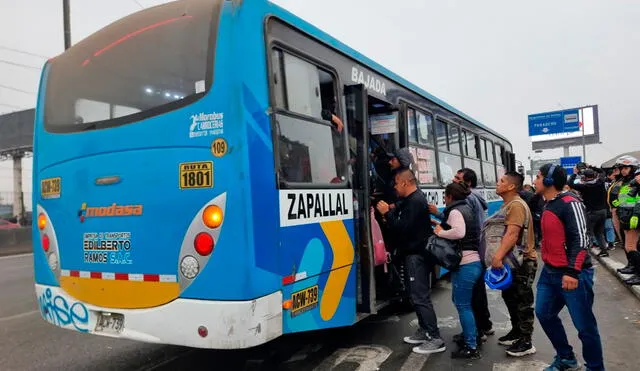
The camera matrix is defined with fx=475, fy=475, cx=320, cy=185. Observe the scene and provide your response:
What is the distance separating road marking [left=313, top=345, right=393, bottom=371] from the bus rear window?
2776 millimetres

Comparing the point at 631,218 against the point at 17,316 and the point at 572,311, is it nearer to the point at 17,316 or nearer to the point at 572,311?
the point at 572,311

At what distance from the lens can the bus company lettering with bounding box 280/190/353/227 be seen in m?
3.59

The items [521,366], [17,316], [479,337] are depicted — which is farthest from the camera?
[17,316]

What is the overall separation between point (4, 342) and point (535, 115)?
1818 inches

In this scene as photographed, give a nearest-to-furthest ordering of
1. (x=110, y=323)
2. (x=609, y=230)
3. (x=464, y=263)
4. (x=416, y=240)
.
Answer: (x=110, y=323) → (x=464, y=263) → (x=416, y=240) → (x=609, y=230)

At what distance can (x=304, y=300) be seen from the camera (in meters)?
3.77

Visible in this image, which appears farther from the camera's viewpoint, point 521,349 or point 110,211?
point 521,349

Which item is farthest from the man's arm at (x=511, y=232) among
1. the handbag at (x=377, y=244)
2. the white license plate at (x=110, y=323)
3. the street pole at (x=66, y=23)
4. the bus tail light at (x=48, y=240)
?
the street pole at (x=66, y=23)

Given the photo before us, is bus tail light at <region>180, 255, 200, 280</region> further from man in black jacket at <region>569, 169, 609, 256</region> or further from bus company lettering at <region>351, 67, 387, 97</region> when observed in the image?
man in black jacket at <region>569, 169, 609, 256</region>

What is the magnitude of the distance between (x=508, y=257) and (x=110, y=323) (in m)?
3.63

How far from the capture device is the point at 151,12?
13.0 feet

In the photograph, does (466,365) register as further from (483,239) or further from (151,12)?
(151,12)

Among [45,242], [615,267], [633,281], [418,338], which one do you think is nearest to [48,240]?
[45,242]

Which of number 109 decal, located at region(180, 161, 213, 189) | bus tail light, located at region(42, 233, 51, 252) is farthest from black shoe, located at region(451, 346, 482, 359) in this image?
bus tail light, located at region(42, 233, 51, 252)
